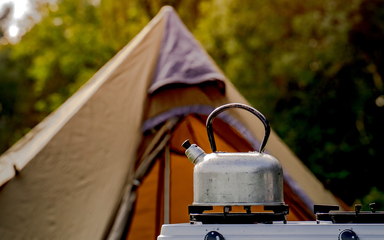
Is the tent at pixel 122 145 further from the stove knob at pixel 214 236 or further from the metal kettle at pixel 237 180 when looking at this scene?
the stove knob at pixel 214 236

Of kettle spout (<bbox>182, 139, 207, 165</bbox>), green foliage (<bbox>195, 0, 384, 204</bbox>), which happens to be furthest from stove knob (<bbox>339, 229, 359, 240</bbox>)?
green foliage (<bbox>195, 0, 384, 204</bbox>)

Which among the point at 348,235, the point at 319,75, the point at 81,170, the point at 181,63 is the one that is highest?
the point at 319,75

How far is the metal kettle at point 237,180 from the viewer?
3.46 feet

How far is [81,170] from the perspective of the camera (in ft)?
6.46

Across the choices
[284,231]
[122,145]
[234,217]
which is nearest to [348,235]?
[284,231]

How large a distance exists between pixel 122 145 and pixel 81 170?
0.75 feet

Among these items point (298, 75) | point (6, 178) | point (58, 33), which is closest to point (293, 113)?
point (298, 75)

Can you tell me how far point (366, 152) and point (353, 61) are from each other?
1.47 m

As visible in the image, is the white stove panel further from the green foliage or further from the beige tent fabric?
the green foliage

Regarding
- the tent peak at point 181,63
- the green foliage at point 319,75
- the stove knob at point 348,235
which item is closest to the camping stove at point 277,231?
the stove knob at point 348,235

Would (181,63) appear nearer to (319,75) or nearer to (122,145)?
(122,145)

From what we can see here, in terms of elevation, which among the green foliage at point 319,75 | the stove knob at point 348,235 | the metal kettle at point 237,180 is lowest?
the stove knob at point 348,235

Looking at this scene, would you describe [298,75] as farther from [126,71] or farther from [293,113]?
[126,71]

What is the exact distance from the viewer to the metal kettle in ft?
3.46
